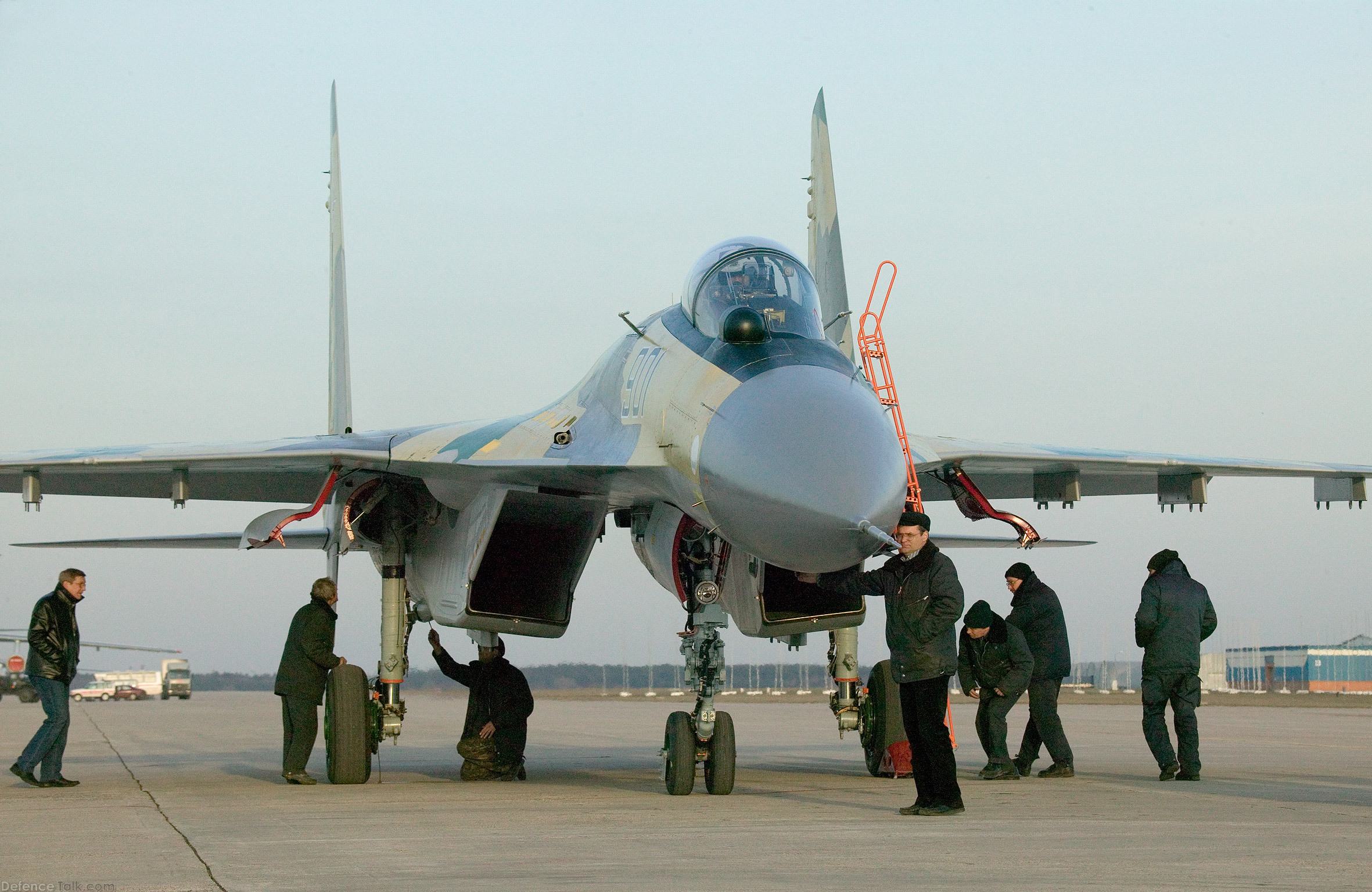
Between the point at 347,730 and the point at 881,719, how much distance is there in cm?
401

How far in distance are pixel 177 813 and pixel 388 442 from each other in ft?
11.7

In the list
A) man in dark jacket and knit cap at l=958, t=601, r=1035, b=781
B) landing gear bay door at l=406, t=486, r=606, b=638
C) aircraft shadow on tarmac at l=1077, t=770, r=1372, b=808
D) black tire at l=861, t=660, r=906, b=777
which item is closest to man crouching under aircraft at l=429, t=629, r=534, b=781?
landing gear bay door at l=406, t=486, r=606, b=638

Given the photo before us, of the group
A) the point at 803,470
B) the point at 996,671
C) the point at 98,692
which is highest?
the point at 803,470

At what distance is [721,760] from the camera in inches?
354

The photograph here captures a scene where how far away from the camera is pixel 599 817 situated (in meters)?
7.60

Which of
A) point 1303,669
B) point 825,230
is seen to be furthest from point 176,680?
point 825,230

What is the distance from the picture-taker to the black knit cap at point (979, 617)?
10.3 meters

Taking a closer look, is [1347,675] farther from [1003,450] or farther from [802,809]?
[802,809]

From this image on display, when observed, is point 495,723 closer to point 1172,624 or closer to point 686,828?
point 686,828

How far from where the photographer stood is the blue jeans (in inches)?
386

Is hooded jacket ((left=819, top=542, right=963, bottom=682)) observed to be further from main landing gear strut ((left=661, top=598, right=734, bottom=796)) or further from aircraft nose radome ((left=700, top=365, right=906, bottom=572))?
main landing gear strut ((left=661, top=598, right=734, bottom=796))

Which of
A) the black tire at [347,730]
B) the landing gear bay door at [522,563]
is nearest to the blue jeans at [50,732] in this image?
the black tire at [347,730]

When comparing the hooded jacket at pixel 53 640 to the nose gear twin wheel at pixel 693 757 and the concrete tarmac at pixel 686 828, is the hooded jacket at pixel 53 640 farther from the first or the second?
the nose gear twin wheel at pixel 693 757

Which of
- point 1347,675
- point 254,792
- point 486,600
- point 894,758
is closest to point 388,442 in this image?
point 486,600
